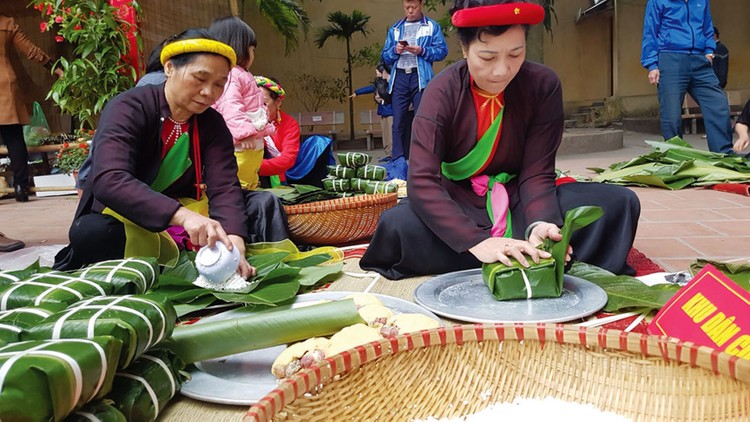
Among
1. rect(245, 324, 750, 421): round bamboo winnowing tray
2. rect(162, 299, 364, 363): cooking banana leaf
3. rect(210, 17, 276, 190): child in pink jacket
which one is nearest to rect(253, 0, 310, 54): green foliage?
rect(210, 17, 276, 190): child in pink jacket

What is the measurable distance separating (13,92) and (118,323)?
5.09 m

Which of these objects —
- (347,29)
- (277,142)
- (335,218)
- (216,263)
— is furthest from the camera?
(347,29)

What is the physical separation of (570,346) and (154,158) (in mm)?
1794

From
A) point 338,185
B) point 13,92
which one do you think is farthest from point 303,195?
point 13,92

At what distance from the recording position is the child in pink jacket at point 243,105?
300 cm

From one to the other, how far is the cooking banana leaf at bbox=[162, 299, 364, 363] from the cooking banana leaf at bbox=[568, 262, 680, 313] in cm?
77

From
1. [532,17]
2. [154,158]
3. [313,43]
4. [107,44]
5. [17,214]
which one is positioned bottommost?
[17,214]

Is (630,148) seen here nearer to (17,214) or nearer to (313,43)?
(313,43)

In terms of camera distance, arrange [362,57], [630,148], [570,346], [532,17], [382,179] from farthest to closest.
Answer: [362,57], [630,148], [382,179], [532,17], [570,346]

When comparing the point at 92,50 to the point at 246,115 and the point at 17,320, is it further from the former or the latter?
the point at 17,320

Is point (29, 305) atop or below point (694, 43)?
below

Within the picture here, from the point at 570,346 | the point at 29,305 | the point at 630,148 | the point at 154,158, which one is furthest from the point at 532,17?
the point at 630,148

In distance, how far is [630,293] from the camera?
1856 mm

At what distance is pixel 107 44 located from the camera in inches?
184
